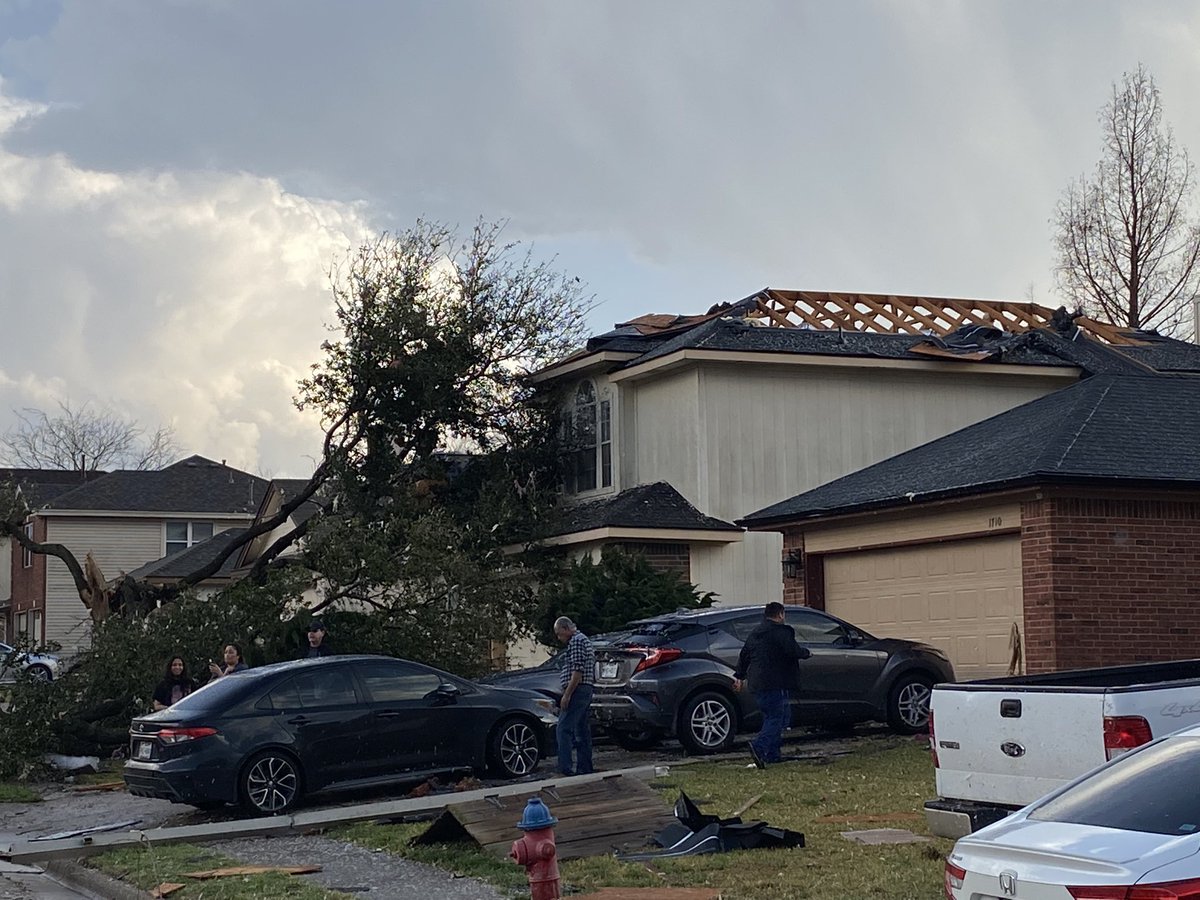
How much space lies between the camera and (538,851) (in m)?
8.27

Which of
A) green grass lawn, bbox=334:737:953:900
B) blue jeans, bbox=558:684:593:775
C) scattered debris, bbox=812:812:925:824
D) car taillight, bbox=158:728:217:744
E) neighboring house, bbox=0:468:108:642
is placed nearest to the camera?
green grass lawn, bbox=334:737:953:900

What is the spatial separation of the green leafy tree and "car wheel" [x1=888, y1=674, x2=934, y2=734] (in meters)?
6.23

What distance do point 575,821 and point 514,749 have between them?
14.3 feet

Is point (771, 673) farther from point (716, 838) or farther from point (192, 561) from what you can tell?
point (192, 561)

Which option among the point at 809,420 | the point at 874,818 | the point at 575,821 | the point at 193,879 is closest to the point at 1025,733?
the point at 874,818

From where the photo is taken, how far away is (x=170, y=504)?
2282 inches

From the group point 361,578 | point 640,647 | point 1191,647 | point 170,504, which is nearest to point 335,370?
point 361,578

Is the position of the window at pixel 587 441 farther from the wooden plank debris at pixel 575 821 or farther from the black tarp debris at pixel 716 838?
the black tarp debris at pixel 716 838

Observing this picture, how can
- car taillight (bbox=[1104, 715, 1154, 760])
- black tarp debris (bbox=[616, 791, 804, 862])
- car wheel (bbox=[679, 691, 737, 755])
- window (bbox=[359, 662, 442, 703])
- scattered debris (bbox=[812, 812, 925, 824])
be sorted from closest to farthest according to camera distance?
1. car taillight (bbox=[1104, 715, 1154, 760])
2. black tarp debris (bbox=[616, 791, 804, 862])
3. scattered debris (bbox=[812, 812, 925, 824])
4. window (bbox=[359, 662, 442, 703])
5. car wheel (bbox=[679, 691, 737, 755])

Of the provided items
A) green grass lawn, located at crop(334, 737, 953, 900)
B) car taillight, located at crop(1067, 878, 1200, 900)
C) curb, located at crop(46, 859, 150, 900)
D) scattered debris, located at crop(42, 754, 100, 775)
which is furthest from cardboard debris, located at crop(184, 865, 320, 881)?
scattered debris, located at crop(42, 754, 100, 775)

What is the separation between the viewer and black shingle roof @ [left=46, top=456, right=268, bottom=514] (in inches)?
2251

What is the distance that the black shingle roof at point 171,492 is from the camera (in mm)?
57188

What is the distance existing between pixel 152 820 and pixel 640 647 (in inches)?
215

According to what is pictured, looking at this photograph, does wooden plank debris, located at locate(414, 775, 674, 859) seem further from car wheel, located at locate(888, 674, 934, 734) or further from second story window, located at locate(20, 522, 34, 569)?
second story window, located at locate(20, 522, 34, 569)
